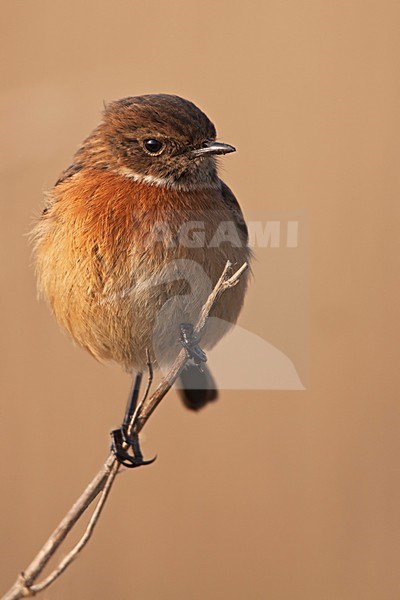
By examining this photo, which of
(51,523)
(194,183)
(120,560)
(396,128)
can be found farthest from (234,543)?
(396,128)

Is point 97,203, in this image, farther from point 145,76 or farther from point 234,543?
point 234,543

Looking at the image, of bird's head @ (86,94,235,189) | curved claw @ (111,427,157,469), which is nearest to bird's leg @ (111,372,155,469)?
curved claw @ (111,427,157,469)

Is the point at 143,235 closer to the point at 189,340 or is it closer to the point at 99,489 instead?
the point at 189,340

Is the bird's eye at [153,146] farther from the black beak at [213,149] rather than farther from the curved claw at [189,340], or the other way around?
the curved claw at [189,340]

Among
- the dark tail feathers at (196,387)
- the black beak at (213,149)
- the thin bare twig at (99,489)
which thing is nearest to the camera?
the thin bare twig at (99,489)

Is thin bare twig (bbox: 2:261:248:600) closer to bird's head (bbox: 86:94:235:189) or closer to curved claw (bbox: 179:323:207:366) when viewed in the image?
curved claw (bbox: 179:323:207:366)

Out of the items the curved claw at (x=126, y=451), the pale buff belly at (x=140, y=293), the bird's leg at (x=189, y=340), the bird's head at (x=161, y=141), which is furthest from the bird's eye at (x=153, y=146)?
the curved claw at (x=126, y=451)
